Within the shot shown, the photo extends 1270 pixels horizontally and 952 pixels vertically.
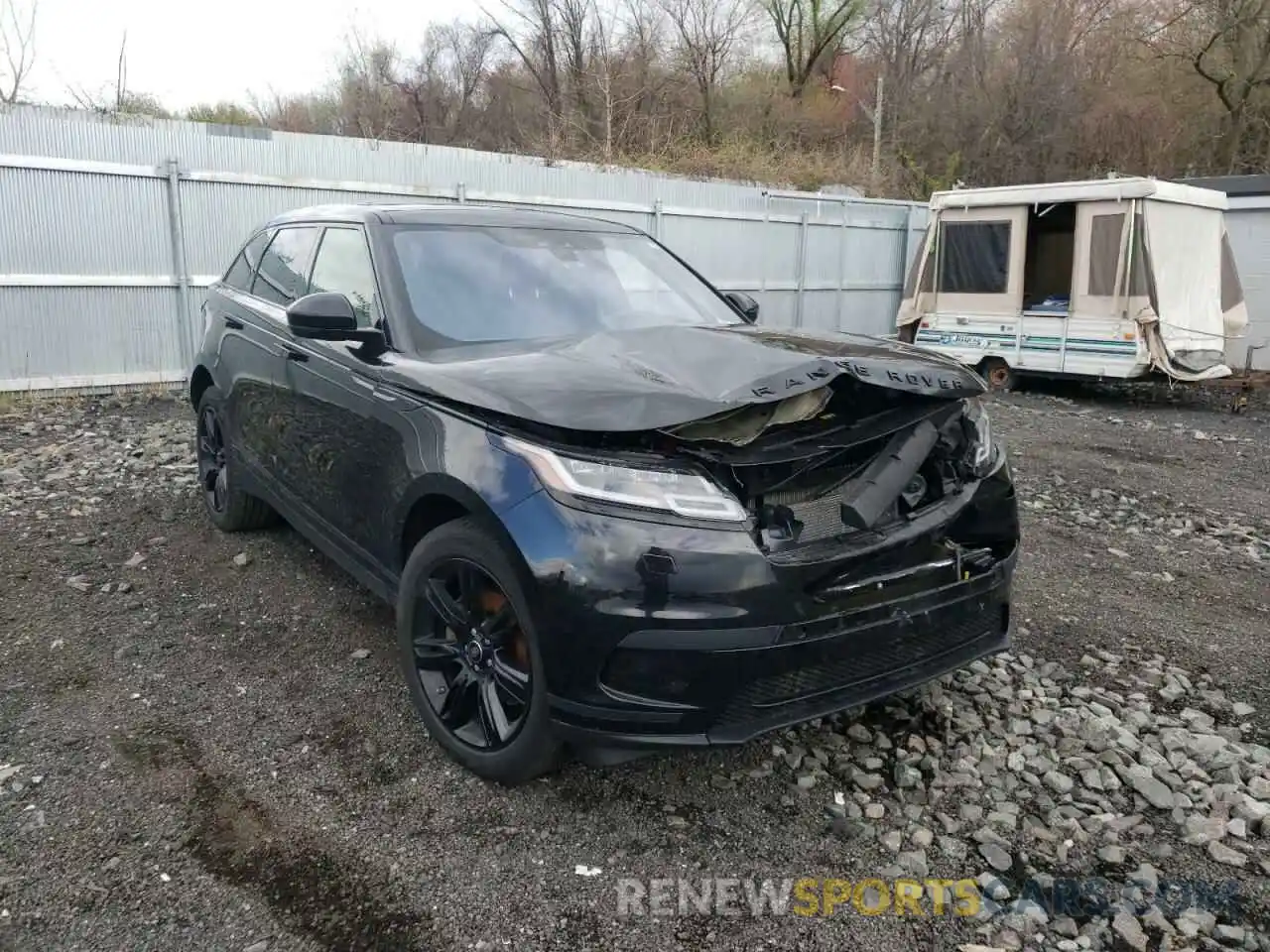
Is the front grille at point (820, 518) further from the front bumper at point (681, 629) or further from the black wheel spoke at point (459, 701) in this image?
the black wheel spoke at point (459, 701)

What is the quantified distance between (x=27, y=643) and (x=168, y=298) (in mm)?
6644

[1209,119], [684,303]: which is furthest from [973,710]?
[1209,119]

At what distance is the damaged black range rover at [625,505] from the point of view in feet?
7.81

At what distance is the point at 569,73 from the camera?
25266mm

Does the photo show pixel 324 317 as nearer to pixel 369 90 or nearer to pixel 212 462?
pixel 212 462

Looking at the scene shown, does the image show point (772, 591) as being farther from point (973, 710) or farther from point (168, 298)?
point (168, 298)

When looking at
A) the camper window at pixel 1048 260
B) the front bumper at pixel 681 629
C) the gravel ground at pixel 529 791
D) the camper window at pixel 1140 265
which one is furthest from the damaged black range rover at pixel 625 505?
the camper window at pixel 1048 260

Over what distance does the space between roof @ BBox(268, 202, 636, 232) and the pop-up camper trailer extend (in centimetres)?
897

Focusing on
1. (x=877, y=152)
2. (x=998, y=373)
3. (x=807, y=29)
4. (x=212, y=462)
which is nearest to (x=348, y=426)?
(x=212, y=462)

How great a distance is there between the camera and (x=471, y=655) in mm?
2805

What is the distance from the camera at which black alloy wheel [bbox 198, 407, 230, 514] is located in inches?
201

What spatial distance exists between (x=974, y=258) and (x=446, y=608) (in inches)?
451

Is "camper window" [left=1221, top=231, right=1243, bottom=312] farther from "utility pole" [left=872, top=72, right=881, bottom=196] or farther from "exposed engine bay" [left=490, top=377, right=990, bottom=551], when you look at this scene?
"exposed engine bay" [left=490, top=377, right=990, bottom=551]

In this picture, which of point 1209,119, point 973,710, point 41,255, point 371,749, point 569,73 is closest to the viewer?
point 371,749
